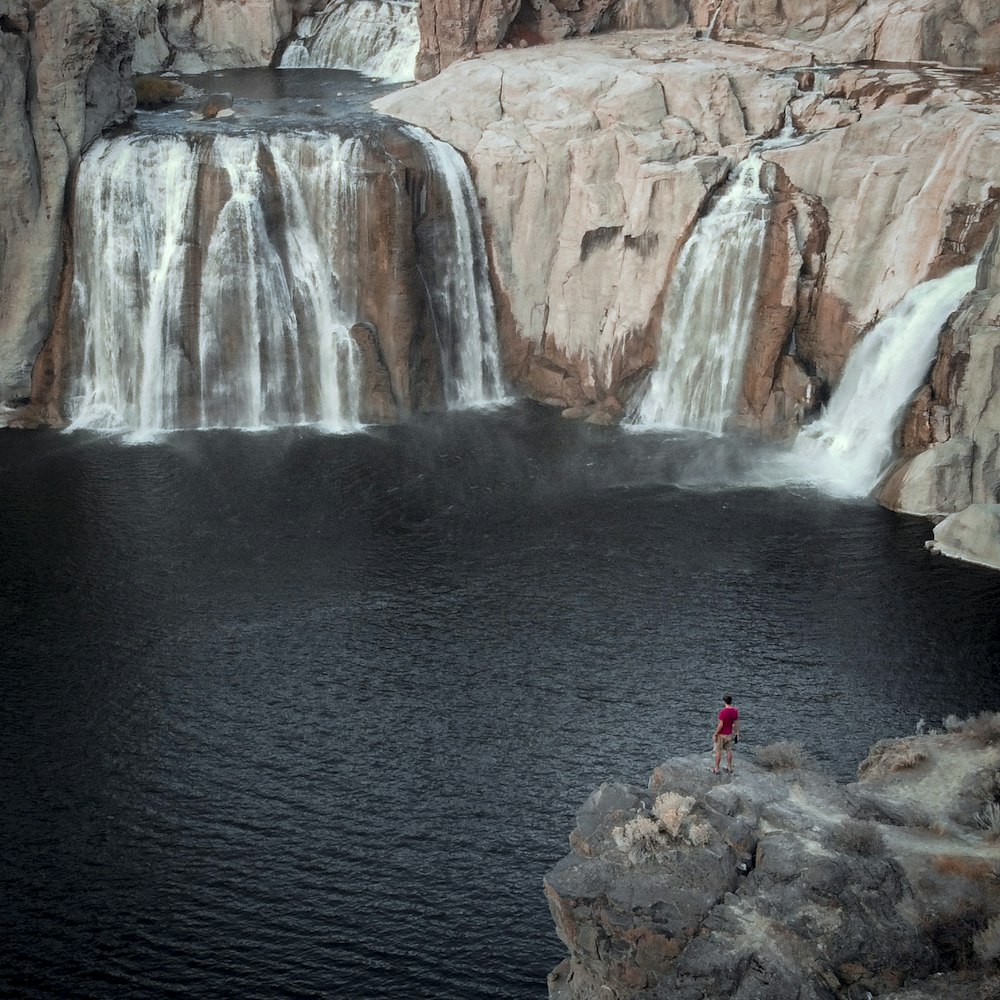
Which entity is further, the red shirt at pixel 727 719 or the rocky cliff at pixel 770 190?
the rocky cliff at pixel 770 190

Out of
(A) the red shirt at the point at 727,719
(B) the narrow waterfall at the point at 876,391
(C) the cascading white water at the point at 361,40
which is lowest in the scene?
(A) the red shirt at the point at 727,719

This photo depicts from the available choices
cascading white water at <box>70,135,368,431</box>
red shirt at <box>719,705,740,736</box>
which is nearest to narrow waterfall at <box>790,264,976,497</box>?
cascading white water at <box>70,135,368,431</box>

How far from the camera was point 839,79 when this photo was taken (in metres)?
48.0

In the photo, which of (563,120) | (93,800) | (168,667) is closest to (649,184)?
(563,120)

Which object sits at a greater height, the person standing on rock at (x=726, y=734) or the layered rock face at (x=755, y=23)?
the layered rock face at (x=755, y=23)

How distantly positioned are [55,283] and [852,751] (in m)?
33.6

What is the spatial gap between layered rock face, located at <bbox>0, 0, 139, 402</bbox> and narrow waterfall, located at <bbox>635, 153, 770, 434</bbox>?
21925 mm

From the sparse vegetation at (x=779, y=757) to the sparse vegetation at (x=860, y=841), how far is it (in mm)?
2934

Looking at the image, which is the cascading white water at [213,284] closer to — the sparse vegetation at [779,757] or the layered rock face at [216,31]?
the layered rock face at [216,31]

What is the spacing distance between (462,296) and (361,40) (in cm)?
2120

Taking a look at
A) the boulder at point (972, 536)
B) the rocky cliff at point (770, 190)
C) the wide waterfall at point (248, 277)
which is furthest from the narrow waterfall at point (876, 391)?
the wide waterfall at point (248, 277)

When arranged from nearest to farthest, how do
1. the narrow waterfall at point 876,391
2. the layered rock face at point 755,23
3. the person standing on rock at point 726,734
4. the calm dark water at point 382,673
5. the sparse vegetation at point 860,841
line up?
the sparse vegetation at point 860,841 → the person standing on rock at point 726,734 → the calm dark water at point 382,673 → the narrow waterfall at point 876,391 → the layered rock face at point 755,23

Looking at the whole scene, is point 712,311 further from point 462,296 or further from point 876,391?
point 462,296

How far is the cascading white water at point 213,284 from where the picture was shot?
47.5 metres
